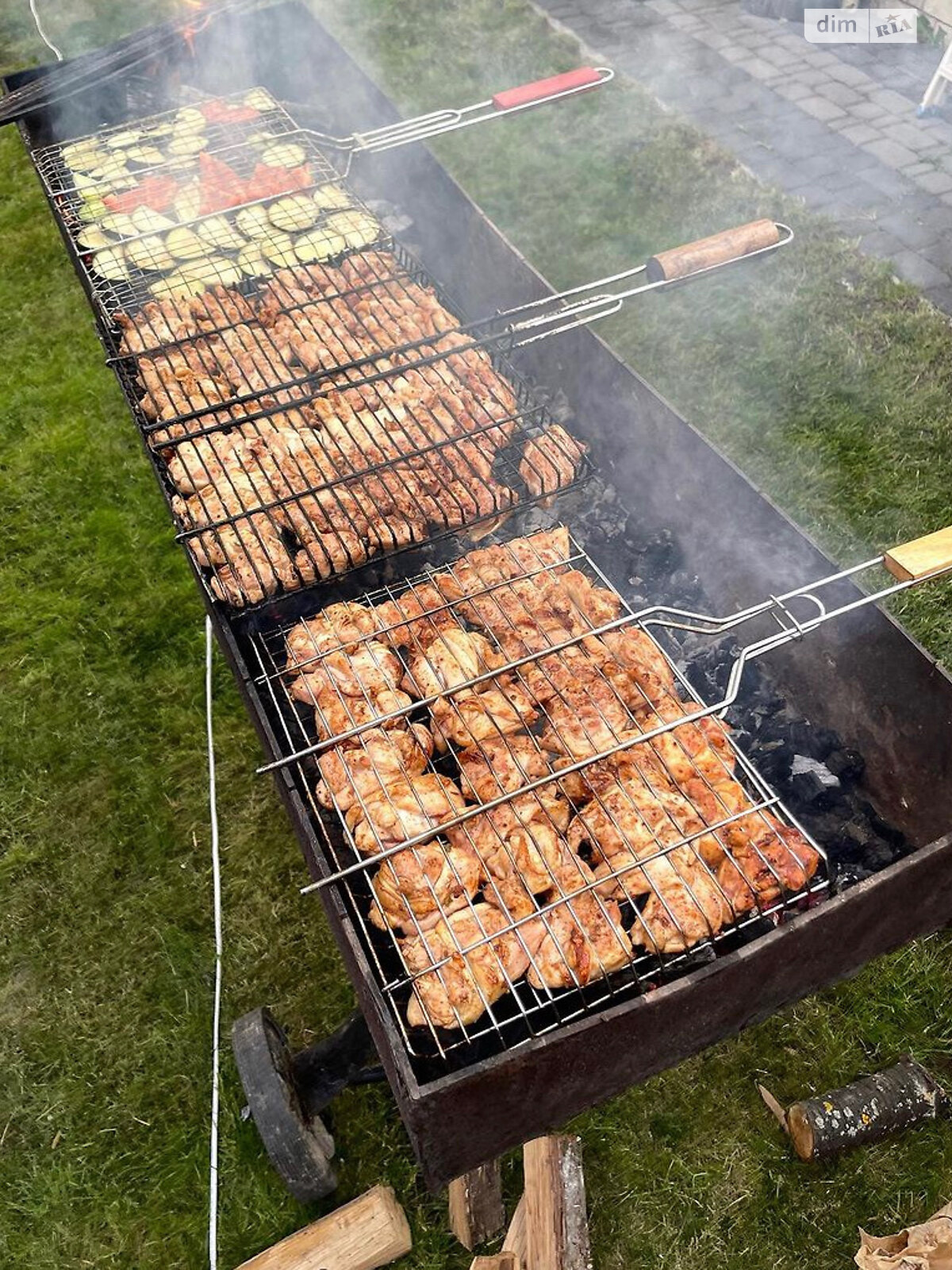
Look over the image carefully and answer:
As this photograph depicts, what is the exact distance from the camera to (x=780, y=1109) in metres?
3.94

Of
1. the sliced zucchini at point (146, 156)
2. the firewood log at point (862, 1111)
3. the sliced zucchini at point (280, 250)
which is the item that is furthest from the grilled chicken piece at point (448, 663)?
the sliced zucchini at point (146, 156)

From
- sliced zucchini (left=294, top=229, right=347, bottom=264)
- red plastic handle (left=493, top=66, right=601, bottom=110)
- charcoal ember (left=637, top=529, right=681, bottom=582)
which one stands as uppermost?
red plastic handle (left=493, top=66, right=601, bottom=110)

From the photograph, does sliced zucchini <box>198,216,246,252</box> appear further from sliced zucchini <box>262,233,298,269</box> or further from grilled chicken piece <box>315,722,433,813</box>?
grilled chicken piece <box>315,722,433,813</box>

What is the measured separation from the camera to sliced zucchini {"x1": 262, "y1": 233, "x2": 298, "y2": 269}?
6020 millimetres

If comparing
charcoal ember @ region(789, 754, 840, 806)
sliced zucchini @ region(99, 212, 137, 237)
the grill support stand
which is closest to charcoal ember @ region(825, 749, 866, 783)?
charcoal ember @ region(789, 754, 840, 806)

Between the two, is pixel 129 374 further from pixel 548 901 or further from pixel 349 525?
pixel 548 901

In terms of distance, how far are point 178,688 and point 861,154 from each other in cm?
798

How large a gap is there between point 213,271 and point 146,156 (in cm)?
170

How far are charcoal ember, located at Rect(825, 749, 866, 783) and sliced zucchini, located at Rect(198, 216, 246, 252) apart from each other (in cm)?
496

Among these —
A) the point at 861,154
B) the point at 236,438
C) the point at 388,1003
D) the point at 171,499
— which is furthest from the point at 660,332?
the point at 388,1003

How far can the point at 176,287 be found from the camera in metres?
5.86

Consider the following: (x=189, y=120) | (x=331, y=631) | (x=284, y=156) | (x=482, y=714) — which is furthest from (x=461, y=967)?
(x=189, y=120)

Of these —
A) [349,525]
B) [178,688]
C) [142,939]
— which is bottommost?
[142,939]

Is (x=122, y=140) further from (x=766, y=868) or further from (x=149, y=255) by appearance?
(x=766, y=868)
